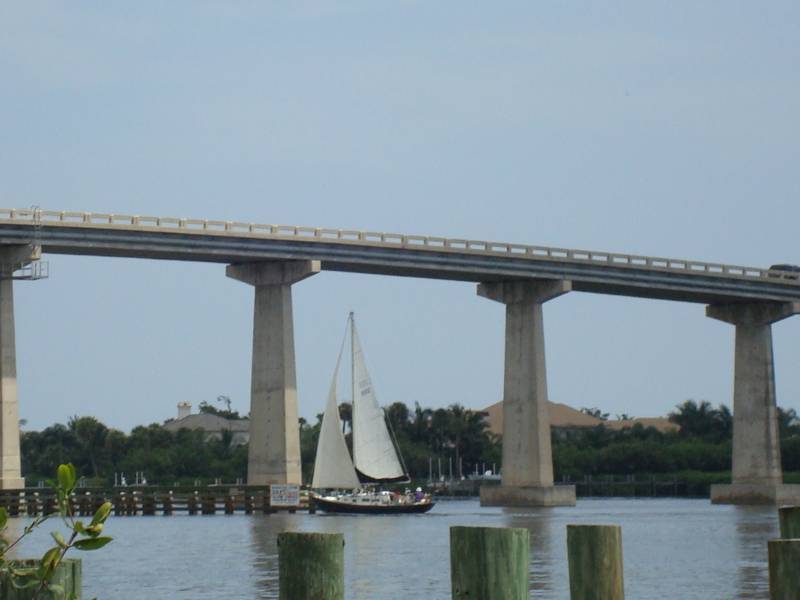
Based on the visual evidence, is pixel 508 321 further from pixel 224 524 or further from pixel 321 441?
pixel 224 524

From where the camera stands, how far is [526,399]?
117375mm

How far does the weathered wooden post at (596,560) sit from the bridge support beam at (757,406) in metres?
114

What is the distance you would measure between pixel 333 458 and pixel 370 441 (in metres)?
2.42

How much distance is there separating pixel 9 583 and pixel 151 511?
96.2 metres

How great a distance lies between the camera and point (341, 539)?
506 inches

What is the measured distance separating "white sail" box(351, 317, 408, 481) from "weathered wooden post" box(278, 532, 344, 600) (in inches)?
3663

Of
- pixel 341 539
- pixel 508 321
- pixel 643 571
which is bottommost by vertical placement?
pixel 643 571

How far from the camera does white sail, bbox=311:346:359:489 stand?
106 meters

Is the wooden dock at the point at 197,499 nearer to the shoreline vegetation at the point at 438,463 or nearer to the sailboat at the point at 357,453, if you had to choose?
the sailboat at the point at 357,453

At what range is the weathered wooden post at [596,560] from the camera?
15750 millimetres

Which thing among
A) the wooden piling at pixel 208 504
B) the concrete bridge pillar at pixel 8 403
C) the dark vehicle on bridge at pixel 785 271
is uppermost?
the dark vehicle on bridge at pixel 785 271

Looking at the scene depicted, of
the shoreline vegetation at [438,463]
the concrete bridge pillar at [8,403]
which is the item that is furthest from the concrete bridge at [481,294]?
the shoreline vegetation at [438,463]

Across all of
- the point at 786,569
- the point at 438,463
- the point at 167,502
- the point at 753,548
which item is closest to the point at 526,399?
the point at 167,502

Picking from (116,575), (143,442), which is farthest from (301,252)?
(143,442)
